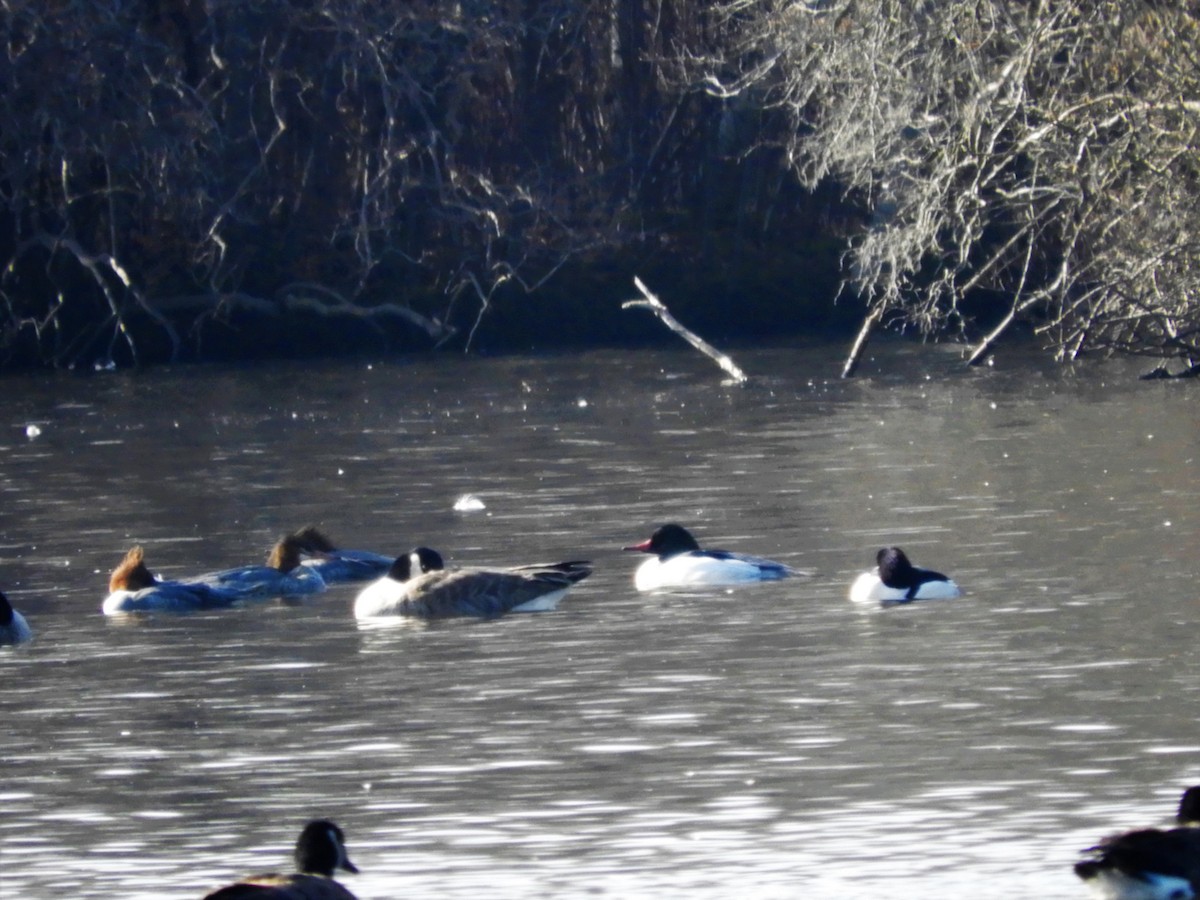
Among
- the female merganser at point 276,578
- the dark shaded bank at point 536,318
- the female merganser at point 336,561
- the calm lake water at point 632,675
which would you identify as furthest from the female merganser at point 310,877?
the dark shaded bank at point 536,318

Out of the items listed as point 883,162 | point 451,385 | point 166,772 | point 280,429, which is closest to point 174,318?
point 451,385

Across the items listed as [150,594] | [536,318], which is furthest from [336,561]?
[536,318]

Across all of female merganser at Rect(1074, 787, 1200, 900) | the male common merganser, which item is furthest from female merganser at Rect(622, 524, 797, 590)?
female merganser at Rect(1074, 787, 1200, 900)

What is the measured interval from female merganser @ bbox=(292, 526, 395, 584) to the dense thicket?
375 inches

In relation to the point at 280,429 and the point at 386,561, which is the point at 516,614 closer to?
the point at 386,561

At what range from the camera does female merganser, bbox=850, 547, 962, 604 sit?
12805 millimetres

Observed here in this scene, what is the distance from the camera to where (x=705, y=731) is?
31.9ft

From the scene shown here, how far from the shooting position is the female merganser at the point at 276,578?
14.3 meters

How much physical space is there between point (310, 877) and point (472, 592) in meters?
6.85

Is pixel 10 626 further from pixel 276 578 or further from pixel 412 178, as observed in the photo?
pixel 412 178

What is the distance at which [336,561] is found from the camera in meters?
15.3

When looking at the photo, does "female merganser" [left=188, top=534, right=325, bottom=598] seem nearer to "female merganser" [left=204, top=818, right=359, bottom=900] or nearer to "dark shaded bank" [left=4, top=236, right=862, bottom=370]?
"female merganser" [left=204, top=818, right=359, bottom=900]

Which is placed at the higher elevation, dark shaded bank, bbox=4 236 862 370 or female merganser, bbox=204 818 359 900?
female merganser, bbox=204 818 359 900

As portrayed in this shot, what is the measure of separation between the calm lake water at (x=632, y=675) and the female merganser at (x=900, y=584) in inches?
6.8
